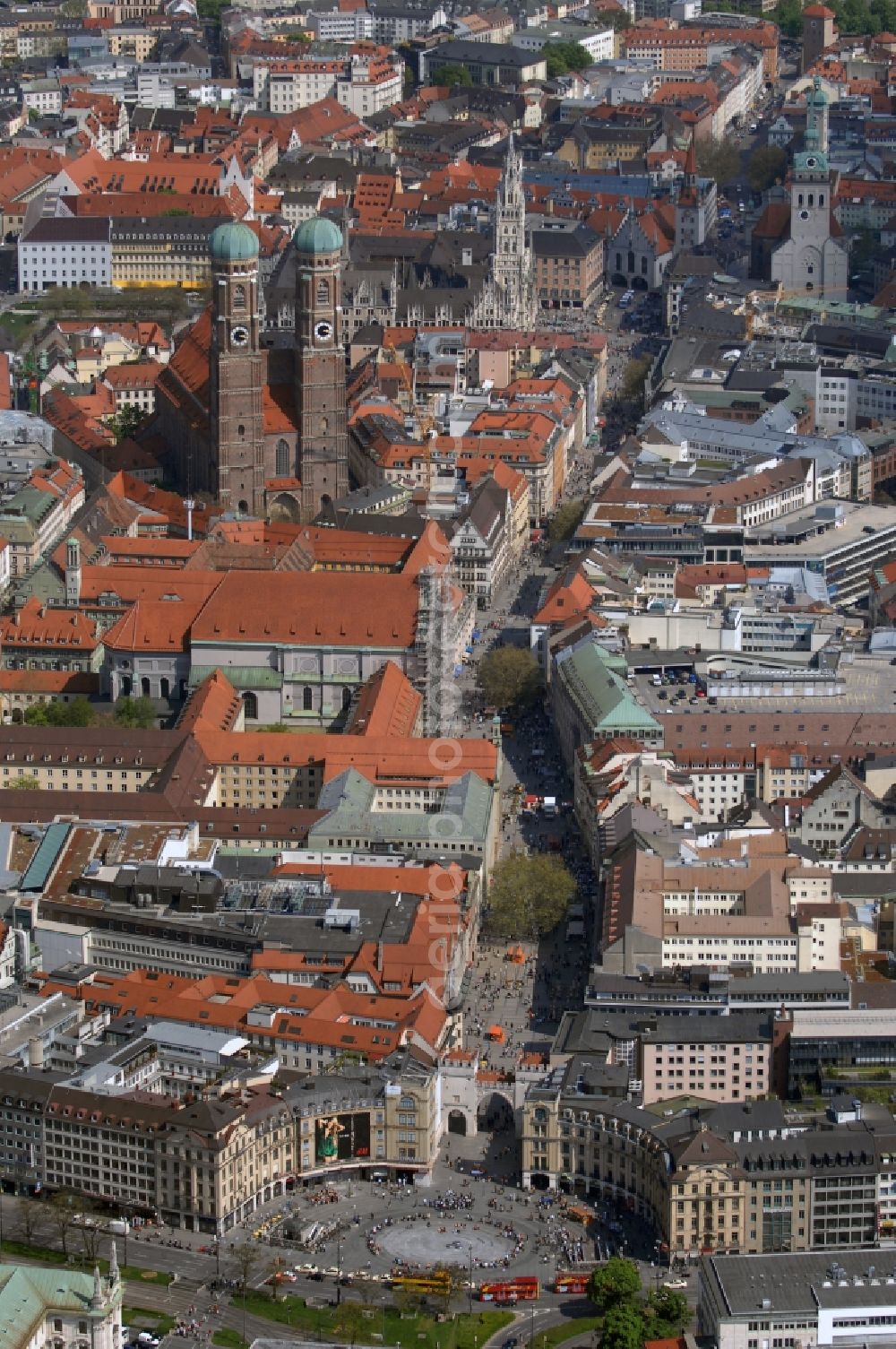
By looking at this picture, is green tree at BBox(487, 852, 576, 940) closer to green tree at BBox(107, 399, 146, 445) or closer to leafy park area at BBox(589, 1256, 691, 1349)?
leafy park area at BBox(589, 1256, 691, 1349)

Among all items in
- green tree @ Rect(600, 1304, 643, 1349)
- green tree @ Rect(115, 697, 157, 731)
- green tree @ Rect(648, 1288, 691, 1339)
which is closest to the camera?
green tree @ Rect(600, 1304, 643, 1349)

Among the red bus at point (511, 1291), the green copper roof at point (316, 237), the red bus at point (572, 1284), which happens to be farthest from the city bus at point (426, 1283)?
Result: the green copper roof at point (316, 237)

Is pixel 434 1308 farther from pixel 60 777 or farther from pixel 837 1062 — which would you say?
pixel 60 777

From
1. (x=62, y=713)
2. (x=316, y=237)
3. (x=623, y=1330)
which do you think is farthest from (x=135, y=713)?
(x=623, y=1330)

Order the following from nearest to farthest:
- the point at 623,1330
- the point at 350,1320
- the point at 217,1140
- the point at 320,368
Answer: the point at 623,1330
the point at 350,1320
the point at 217,1140
the point at 320,368

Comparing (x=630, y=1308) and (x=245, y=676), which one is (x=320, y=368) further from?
(x=630, y=1308)

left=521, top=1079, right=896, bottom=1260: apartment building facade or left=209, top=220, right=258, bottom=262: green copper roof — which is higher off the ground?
left=209, top=220, right=258, bottom=262: green copper roof

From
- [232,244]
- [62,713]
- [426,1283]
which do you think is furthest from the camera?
[232,244]

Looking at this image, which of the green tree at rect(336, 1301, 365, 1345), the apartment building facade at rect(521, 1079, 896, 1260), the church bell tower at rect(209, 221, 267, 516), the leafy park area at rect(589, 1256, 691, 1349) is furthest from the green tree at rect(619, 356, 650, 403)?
the green tree at rect(336, 1301, 365, 1345)
